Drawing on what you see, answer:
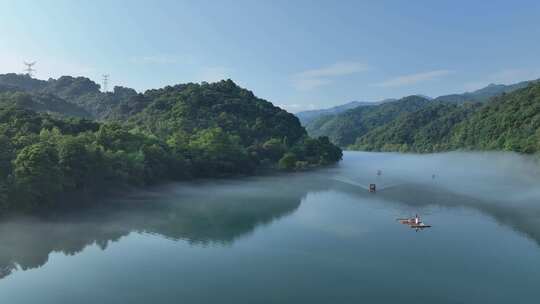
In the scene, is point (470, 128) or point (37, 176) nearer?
point (37, 176)

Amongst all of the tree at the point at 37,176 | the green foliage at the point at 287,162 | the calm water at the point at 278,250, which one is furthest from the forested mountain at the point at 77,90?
the calm water at the point at 278,250

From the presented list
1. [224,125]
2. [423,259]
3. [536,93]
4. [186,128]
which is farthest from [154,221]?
[536,93]

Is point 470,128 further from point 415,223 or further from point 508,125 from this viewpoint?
point 415,223

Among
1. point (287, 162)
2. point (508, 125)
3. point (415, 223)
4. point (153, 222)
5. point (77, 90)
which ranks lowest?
point (153, 222)

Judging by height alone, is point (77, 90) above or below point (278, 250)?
above

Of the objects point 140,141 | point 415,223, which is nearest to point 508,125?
point 415,223

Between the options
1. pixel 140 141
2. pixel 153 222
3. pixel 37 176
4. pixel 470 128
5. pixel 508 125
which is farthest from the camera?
pixel 470 128

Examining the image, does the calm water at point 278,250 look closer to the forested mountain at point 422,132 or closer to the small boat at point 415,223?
the small boat at point 415,223

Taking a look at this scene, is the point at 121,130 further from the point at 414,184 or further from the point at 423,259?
the point at 423,259
